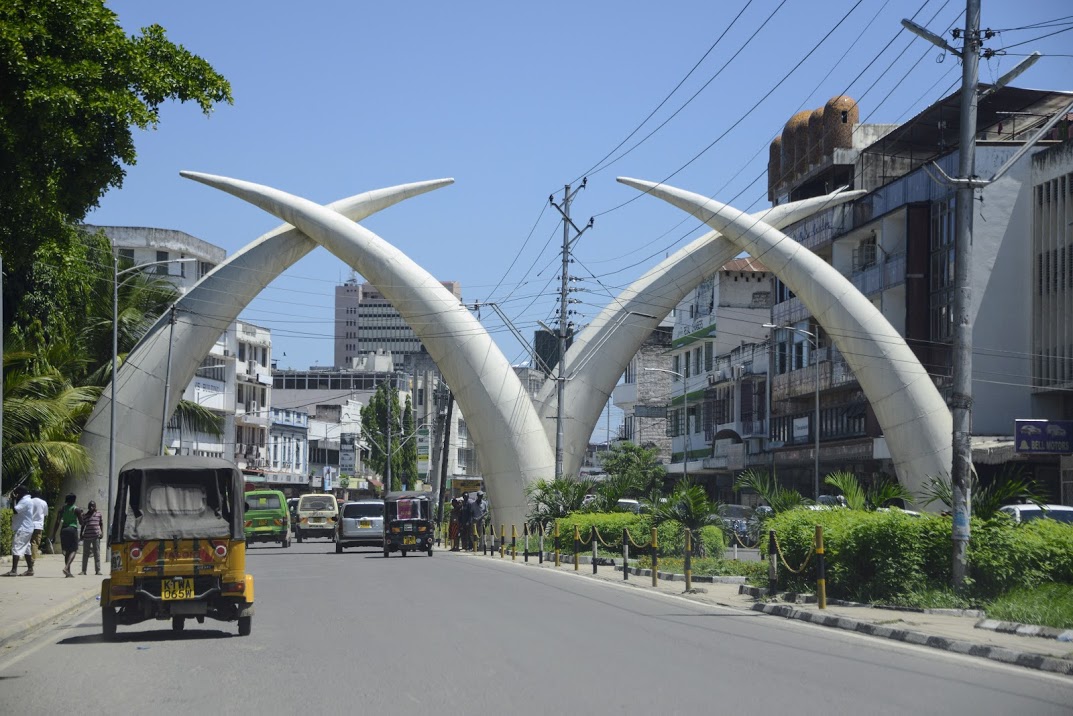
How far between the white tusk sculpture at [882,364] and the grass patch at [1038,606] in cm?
3253

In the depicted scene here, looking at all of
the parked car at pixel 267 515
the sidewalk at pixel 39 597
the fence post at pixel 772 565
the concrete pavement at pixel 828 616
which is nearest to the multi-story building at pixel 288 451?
the parked car at pixel 267 515

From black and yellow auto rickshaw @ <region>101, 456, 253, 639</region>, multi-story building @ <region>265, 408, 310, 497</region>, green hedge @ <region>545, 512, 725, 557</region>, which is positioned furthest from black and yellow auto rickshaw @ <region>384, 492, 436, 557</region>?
multi-story building @ <region>265, 408, 310, 497</region>

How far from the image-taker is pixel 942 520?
2002 cm

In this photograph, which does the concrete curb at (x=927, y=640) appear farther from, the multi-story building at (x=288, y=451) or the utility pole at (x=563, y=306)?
the multi-story building at (x=288, y=451)

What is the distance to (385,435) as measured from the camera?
9425 cm

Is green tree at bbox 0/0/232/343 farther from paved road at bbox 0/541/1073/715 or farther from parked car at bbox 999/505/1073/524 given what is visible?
parked car at bbox 999/505/1073/524

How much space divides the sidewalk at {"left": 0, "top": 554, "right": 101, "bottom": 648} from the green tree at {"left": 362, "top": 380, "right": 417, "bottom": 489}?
2457 inches

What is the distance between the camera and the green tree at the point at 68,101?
50.9 feet

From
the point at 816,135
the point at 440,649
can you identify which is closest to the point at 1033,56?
the point at 440,649

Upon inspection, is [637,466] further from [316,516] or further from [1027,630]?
[1027,630]

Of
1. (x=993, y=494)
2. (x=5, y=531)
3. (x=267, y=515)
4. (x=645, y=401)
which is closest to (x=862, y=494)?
(x=993, y=494)

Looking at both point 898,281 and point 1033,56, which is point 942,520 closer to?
point 1033,56

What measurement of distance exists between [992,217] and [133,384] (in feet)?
110

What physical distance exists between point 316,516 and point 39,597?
112ft
